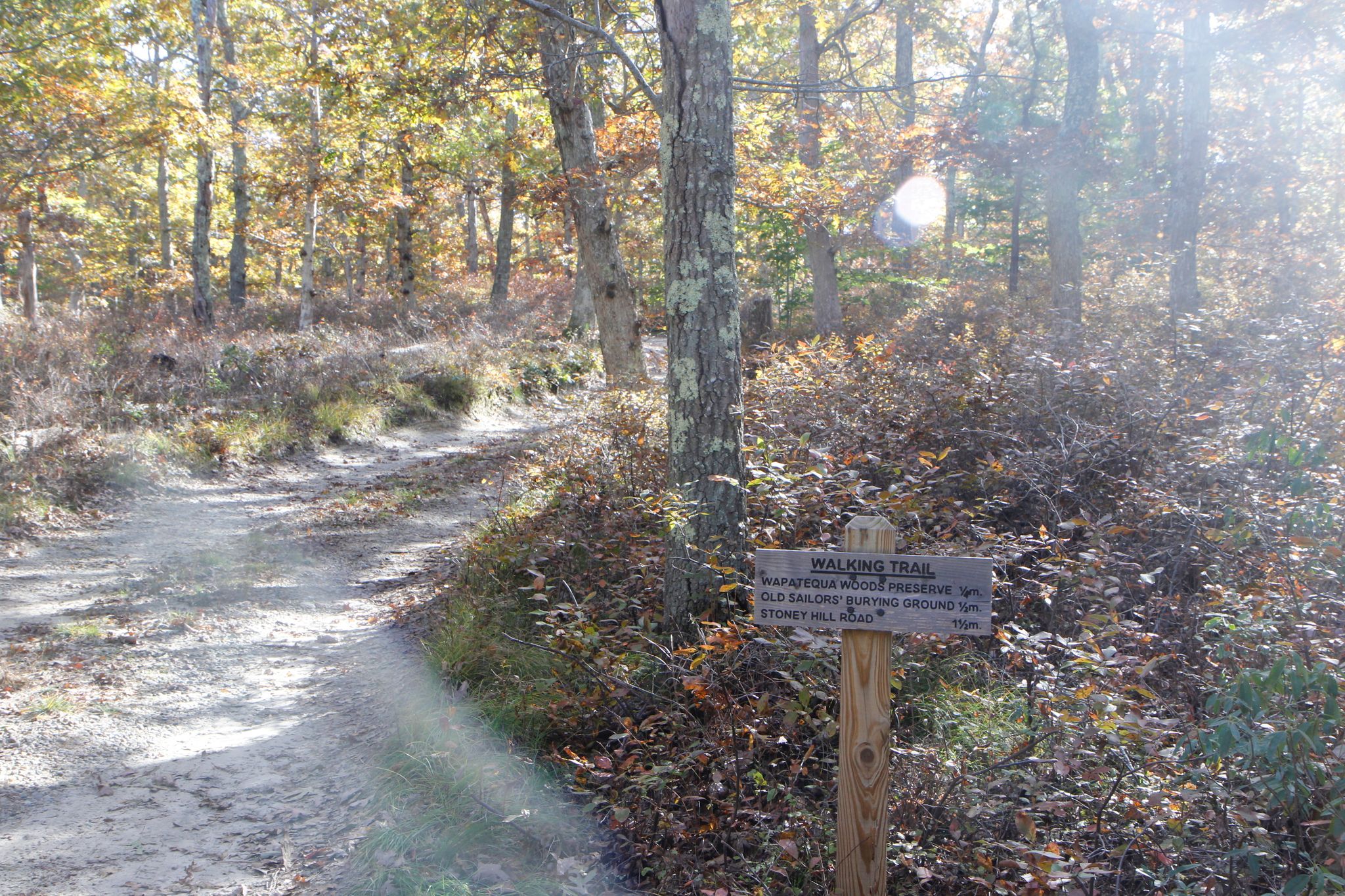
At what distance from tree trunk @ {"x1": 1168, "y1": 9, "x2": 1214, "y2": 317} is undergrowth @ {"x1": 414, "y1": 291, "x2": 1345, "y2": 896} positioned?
5.45 metres

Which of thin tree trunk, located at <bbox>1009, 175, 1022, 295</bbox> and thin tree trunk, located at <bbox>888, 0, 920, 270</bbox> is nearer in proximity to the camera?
thin tree trunk, located at <bbox>888, 0, 920, 270</bbox>

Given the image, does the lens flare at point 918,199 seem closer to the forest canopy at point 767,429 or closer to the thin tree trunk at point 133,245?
the forest canopy at point 767,429

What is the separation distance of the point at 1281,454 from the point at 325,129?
19372 mm

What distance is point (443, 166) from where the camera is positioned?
1173cm

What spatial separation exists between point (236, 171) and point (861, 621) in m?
24.3

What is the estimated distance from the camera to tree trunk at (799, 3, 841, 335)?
1662cm

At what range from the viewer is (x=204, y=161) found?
16.9 meters

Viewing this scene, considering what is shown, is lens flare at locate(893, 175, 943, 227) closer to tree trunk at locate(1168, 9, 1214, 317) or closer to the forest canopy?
the forest canopy

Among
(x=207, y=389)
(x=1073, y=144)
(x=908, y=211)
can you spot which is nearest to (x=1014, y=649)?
(x=1073, y=144)

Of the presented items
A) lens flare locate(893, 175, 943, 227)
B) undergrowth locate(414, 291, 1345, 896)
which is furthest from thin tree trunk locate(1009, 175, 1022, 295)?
undergrowth locate(414, 291, 1345, 896)

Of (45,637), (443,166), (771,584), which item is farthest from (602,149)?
(771,584)

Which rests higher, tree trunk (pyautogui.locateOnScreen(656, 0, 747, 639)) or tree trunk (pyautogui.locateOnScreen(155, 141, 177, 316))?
tree trunk (pyautogui.locateOnScreen(155, 141, 177, 316))

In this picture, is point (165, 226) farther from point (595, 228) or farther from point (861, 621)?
point (861, 621)

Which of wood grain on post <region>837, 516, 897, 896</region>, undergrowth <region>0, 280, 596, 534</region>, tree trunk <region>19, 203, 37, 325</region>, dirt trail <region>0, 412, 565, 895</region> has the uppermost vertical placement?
tree trunk <region>19, 203, 37, 325</region>
